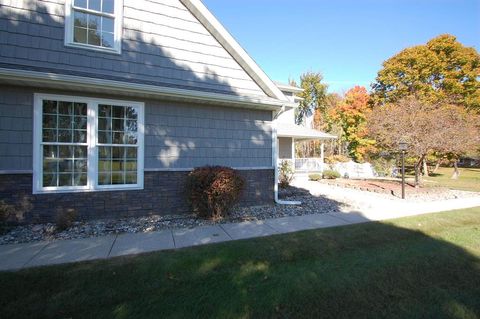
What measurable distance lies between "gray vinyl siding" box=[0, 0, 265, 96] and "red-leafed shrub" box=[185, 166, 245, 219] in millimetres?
2587

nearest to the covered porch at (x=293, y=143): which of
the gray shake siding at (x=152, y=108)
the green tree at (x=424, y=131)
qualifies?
the green tree at (x=424, y=131)

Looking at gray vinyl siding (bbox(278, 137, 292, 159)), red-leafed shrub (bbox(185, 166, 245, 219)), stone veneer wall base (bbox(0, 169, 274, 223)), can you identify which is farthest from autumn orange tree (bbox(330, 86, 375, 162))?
A: red-leafed shrub (bbox(185, 166, 245, 219))

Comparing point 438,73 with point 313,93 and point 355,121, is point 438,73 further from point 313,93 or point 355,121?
point 313,93

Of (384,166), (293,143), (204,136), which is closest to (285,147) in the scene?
(293,143)

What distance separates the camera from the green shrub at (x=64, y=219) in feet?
18.4

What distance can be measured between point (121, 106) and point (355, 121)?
2936 cm

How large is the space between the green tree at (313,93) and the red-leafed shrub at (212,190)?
3491 cm

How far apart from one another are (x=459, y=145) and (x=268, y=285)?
13261 mm

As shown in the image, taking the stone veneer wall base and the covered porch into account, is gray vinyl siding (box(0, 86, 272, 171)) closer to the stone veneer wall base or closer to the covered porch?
the stone veneer wall base

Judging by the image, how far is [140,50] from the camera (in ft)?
22.9

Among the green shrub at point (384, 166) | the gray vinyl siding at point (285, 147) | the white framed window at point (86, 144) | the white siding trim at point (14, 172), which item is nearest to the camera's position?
the white siding trim at point (14, 172)

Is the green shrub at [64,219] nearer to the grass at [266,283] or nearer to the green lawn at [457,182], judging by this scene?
the grass at [266,283]

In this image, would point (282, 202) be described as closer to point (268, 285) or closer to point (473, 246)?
point (473, 246)

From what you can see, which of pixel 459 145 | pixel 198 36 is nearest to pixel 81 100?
pixel 198 36
